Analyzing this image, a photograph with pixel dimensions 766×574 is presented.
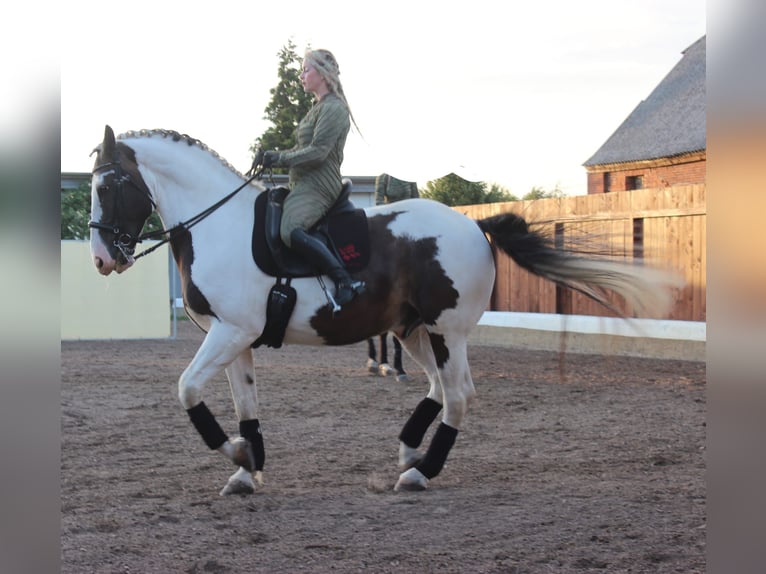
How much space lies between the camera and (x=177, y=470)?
643 centimetres

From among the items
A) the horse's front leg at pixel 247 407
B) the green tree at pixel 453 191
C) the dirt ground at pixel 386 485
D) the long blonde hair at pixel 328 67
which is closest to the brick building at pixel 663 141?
the green tree at pixel 453 191

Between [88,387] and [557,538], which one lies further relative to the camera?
[88,387]

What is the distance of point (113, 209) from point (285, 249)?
114 centimetres

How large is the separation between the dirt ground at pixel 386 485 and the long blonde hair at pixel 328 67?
8.46ft

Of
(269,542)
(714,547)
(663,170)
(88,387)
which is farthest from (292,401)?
(663,170)

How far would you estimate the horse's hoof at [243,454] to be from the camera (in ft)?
18.2

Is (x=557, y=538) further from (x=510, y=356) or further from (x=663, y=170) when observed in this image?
(x=663, y=170)

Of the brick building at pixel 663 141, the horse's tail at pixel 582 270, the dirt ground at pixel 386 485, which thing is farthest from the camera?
the brick building at pixel 663 141

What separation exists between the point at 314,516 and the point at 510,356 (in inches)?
417

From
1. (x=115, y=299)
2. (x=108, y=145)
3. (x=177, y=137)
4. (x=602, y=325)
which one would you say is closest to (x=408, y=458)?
(x=602, y=325)

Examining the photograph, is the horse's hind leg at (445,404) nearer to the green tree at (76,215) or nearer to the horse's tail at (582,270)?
the horse's tail at (582,270)

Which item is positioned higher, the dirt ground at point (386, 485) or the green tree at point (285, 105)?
the green tree at point (285, 105)

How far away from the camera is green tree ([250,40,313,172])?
45.5 metres

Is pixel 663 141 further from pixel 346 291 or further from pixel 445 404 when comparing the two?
pixel 346 291
